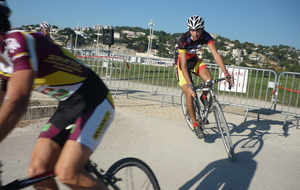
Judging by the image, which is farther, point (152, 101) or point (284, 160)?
point (152, 101)

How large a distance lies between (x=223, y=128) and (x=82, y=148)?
3732 mm

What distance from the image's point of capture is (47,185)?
2.50 metres

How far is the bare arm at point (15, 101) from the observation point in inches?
73.4

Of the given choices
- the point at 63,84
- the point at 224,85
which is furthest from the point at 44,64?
the point at 224,85

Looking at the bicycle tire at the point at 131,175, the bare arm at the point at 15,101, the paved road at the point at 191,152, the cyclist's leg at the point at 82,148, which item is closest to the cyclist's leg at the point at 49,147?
the cyclist's leg at the point at 82,148

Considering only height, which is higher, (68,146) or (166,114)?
(68,146)

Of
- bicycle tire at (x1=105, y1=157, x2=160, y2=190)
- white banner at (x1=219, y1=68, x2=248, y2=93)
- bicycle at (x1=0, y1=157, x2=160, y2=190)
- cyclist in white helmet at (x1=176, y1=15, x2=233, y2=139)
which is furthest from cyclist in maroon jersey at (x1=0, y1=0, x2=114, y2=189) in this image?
white banner at (x1=219, y1=68, x2=248, y2=93)

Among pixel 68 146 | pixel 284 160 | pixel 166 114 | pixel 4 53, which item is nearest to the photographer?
pixel 4 53

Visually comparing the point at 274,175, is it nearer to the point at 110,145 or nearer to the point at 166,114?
the point at 110,145

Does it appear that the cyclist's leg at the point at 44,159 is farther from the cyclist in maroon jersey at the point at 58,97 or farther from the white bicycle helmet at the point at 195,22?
the white bicycle helmet at the point at 195,22

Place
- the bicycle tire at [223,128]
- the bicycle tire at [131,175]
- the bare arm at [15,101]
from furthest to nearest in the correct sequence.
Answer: the bicycle tire at [223,128] → the bicycle tire at [131,175] → the bare arm at [15,101]

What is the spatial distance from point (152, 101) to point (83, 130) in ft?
26.0

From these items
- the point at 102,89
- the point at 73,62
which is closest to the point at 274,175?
the point at 102,89

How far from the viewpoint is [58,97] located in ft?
8.10
